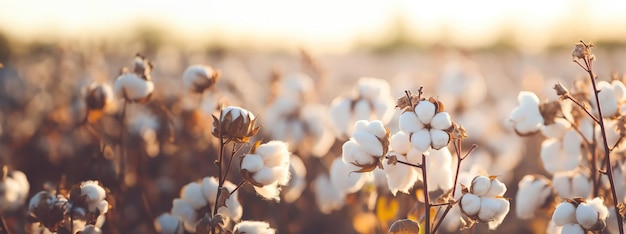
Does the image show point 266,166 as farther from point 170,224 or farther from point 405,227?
point 170,224

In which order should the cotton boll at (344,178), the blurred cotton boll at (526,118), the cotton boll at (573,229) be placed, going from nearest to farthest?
the cotton boll at (573,229)
the blurred cotton boll at (526,118)
the cotton boll at (344,178)

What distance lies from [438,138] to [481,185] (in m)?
0.18

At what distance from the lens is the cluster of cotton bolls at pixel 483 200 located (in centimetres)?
196

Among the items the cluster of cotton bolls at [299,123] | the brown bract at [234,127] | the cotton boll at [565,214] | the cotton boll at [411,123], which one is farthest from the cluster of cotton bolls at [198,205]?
the cluster of cotton bolls at [299,123]

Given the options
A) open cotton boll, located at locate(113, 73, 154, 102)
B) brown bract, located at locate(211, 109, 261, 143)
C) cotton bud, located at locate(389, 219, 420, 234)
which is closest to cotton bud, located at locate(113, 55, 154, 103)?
open cotton boll, located at locate(113, 73, 154, 102)

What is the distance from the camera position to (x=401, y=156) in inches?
91.9

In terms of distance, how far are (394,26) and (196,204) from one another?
891 inches

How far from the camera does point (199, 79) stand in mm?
2756

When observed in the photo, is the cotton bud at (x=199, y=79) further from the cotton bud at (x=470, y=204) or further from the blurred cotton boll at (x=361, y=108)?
the cotton bud at (x=470, y=204)

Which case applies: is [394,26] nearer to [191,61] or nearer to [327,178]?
[191,61]

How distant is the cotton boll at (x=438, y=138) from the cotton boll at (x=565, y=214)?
387mm

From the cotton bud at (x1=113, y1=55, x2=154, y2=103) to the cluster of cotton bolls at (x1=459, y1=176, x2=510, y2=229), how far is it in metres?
1.24

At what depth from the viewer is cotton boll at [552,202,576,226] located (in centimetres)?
202

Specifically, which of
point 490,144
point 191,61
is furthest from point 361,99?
point 191,61
